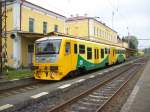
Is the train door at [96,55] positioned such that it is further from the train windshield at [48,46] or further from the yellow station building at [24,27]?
the train windshield at [48,46]

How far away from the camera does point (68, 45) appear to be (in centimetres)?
1677

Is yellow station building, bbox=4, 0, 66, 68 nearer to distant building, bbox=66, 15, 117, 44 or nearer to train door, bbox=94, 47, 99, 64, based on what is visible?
train door, bbox=94, 47, 99, 64

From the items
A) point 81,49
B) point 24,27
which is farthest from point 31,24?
point 81,49

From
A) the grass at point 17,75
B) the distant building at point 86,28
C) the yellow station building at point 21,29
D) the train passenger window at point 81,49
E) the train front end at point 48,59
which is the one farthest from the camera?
the distant building at point 86,28

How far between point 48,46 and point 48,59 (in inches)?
37.7

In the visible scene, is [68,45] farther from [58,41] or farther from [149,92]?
[149,92]

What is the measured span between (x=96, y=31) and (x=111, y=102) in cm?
4288

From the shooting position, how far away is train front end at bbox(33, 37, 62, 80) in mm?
15720

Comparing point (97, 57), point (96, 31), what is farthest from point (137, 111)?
point (96, 31)

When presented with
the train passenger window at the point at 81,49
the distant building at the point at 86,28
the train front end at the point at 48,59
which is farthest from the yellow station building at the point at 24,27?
the distant building at the point at 86,28

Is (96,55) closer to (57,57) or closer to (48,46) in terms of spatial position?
(48,46)

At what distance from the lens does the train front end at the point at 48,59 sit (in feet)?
51.6

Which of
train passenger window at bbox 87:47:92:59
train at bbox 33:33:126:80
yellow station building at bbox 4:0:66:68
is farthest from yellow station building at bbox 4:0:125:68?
train at bbox 33:33:126:80

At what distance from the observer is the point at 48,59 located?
16062 millimetres
